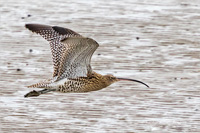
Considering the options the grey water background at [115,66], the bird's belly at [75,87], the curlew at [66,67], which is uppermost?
the curlew at [66,67]

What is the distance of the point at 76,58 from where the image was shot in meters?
8.92

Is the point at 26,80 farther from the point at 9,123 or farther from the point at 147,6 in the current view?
the point at 147,6

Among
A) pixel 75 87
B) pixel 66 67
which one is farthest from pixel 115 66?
pixel 66 67

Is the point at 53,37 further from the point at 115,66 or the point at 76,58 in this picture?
the point at 115,66

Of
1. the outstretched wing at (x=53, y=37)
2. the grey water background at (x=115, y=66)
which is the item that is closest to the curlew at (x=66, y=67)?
the outstretched wing at (x=53, y=37)

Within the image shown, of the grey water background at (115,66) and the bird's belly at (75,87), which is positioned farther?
the grey water background at (115,66)

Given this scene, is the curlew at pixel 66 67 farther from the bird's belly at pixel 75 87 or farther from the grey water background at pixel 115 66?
the grey water background at pixel 115 66

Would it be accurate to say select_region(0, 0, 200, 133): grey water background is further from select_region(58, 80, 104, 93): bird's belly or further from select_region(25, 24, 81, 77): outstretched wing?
select_region(25, 24, 81, 77): outstretched wing

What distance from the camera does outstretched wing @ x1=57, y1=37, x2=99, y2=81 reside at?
8.46 metres

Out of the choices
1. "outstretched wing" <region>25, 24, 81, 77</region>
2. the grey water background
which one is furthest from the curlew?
the grey water background

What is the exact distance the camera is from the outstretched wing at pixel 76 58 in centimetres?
846

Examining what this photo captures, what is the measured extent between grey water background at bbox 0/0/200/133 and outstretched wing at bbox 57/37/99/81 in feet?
2.31

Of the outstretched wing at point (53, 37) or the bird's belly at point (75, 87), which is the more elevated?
the outstretched wing at point (53, 37)

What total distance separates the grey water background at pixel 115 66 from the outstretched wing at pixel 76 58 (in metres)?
0.70
